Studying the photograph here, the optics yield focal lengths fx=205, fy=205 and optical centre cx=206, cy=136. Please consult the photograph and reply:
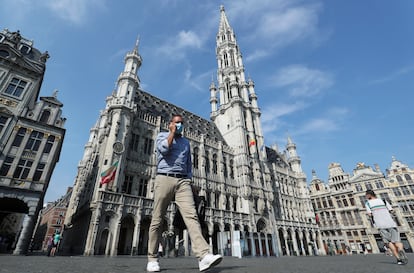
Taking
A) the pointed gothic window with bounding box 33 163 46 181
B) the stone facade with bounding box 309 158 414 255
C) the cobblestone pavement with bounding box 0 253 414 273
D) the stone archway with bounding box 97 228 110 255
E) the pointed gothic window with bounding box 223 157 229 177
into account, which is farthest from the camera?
the stone facade with bounding box 309 158 414 255

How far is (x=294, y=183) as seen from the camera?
41.8m

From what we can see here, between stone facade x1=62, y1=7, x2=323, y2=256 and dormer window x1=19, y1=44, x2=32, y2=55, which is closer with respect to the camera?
stone facade x1=62, y1=7, x2=323, y2=256

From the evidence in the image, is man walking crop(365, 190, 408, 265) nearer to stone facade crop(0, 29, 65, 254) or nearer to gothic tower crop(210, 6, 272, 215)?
stone facade crop(0, 29, 65, 254)

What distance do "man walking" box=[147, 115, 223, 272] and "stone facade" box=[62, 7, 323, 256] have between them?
13.1 meters

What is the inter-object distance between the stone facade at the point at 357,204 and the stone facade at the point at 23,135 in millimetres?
45055

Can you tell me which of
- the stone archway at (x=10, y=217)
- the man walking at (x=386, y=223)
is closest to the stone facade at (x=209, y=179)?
the stone archway at (x=10, y=217)

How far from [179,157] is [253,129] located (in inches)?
1406

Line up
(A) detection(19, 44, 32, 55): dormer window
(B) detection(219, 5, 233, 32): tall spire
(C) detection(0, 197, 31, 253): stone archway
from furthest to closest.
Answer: (B) detection(219, 5, 233, 32): tall spire, (A) detection(19, 44, 32, 55): dormer window, (C) detection(0, 197, 31, 253): stone archway

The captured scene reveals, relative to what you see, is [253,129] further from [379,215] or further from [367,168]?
[379,215]

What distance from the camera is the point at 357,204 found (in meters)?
42.8

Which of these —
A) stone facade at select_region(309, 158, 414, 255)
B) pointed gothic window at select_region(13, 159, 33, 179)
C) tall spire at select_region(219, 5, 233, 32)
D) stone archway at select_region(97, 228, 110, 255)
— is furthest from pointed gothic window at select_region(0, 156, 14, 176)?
tall spire at select_region(219, 5, 233, 32)

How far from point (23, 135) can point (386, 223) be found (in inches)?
948

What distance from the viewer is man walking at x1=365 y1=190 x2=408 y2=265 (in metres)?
5.28

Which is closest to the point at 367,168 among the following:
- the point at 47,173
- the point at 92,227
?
the point at 92,227
